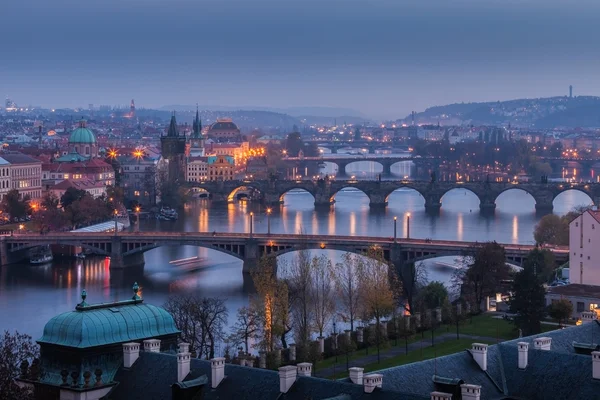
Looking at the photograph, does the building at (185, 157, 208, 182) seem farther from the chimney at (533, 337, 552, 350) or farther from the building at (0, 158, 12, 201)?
the chimney at (533, 337, 552, 350)

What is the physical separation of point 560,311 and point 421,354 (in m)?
3.76

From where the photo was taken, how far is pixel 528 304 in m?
28.0

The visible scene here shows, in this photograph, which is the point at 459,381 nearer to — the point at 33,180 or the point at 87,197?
the point at 87,197

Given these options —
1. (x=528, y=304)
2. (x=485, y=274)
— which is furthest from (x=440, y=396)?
(x=485, y=274)

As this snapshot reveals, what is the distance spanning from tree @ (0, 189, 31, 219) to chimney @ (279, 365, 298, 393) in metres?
44.4

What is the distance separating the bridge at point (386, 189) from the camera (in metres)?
74.5

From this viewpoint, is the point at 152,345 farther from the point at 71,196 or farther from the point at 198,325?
the point at 71,196

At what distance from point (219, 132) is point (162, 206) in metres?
77.4

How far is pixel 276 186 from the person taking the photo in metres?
79.4

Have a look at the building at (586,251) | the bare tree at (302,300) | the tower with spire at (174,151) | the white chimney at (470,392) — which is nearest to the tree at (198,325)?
the bare tree at (302,300)

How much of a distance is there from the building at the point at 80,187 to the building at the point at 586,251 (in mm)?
35264

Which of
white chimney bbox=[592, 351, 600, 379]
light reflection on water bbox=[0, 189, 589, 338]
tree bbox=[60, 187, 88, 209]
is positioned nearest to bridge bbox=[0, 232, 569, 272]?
light reflection on water bbox=[0, 189, 589, 338]

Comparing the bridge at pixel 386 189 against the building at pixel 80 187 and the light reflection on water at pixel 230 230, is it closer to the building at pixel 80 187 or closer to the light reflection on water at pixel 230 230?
the light reflection on water at pixel 230 230

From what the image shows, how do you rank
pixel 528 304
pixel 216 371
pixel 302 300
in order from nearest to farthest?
pixel 216 371, pixel 528 304, pixel 302 300
